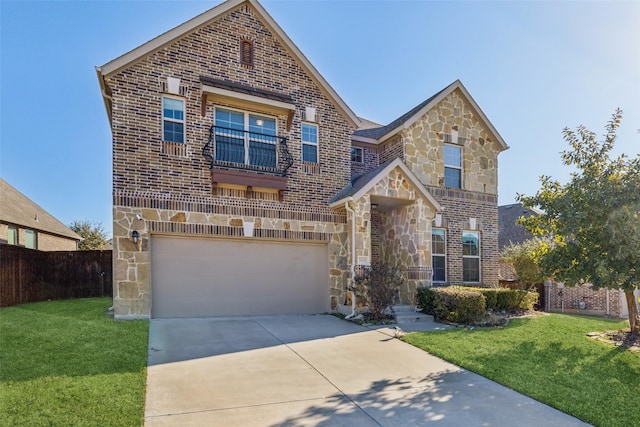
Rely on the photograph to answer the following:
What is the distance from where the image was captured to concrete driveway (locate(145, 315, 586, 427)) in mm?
4543

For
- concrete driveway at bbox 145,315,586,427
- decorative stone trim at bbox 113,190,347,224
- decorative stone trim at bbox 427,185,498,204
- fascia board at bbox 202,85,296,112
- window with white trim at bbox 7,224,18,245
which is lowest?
concrete driveway at bbox 145,315,586,427

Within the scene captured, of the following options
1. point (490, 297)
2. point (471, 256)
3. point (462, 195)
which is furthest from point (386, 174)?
point (471, 256)

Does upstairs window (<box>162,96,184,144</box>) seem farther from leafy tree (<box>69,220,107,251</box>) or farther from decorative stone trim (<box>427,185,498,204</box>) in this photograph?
leafy tree (<box>69,220,107,251</box>)

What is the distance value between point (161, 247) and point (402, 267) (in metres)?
7.54

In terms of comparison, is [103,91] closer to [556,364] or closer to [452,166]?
[452,166]

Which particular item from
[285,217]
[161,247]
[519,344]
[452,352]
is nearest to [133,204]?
[161,247]

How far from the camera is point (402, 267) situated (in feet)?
42.8

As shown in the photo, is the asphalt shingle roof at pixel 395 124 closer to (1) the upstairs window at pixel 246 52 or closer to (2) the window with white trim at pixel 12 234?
(1) the upstairs window at pixel 246 52

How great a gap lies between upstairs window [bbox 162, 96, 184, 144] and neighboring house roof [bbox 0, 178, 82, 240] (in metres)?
12.0

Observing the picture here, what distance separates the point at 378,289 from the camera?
1067 centimetres

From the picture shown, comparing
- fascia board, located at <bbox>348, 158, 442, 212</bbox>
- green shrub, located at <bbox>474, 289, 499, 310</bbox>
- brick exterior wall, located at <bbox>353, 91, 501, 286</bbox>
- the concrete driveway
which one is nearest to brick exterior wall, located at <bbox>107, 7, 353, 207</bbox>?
fascia board, located at <bbox>348, 158, 442, 212</bbox>

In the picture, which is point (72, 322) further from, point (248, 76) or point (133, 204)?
point (248, 76)

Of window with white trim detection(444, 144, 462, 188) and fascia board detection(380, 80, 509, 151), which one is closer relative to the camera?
fascia board detection(380, 80, 509, 151)

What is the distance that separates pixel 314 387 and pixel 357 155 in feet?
35.0
